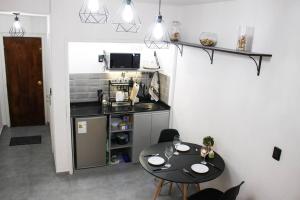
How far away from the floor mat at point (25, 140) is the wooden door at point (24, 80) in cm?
69

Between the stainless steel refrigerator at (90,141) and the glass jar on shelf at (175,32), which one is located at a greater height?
the glass jar on shelf at (175,32)

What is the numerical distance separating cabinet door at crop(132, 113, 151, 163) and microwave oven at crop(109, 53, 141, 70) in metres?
0.81

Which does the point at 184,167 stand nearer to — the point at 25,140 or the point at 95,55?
the point at 95,55

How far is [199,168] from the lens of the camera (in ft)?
10.6

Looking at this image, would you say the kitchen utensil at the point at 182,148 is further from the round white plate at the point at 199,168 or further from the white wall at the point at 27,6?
the white wall at the point at 27,6

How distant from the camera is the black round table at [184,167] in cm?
305

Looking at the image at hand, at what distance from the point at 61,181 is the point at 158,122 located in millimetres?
1794

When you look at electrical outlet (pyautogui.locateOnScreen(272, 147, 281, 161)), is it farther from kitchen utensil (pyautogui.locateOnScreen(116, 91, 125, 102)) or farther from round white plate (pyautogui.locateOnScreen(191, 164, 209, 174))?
kitchen utensil (pyautogui.locateOnScreen(116, 91, 125, 102))

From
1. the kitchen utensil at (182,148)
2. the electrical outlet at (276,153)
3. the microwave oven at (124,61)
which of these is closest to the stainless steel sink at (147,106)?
the microwave oven at (124,61)

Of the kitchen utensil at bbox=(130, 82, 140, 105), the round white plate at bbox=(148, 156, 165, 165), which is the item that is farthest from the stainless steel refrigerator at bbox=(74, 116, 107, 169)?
the round white plate at bbox=(148, 156, 165, 165)

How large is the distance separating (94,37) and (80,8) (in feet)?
1.44

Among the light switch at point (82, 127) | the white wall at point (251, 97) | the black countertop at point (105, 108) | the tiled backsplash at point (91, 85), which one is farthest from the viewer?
the tiled backsplash at point (91, 85)

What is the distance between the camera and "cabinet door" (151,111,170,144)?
4.66m

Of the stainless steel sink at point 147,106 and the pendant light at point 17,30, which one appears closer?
the stainless steel sink at point 147,106
